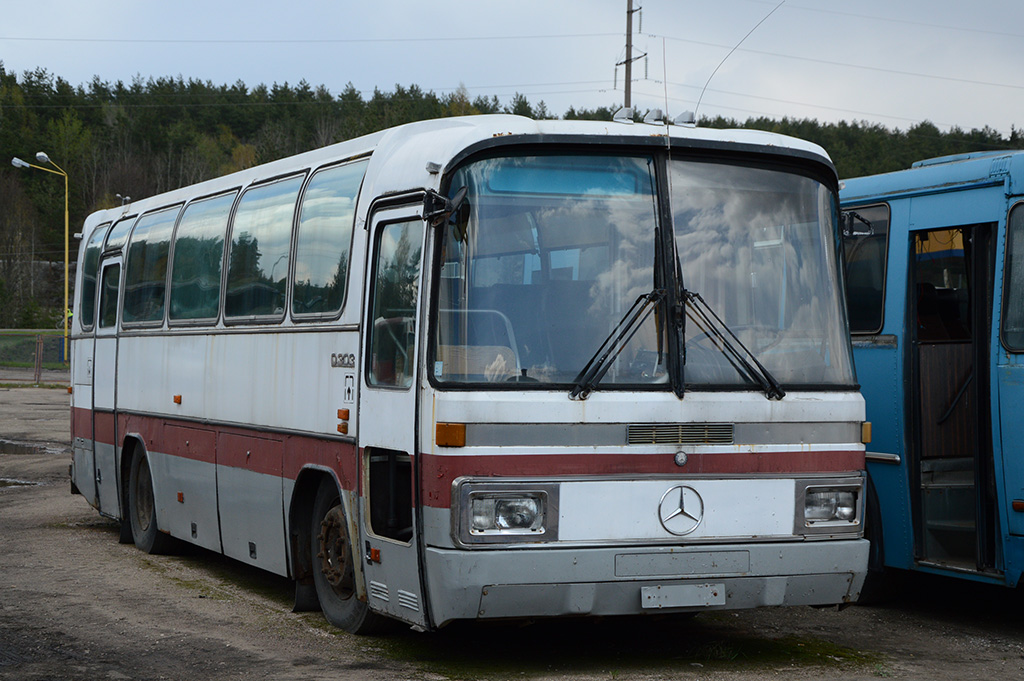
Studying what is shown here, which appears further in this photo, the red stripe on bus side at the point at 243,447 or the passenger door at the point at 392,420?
the red stripe on bus side at the point at 243,447

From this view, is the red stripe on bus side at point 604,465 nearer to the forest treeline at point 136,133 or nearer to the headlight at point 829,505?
the headlight at point 829,505

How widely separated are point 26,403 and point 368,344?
30556 mm

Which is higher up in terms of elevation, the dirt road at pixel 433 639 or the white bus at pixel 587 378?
the white bus at pixel 587 378

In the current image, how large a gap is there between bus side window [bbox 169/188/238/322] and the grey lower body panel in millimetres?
4788

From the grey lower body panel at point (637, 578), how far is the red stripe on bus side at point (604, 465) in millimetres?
367

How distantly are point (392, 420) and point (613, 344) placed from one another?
129 centimetres

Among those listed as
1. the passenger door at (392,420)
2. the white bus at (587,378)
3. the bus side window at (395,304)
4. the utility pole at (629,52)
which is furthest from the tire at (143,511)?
the utility pole at (629,52)

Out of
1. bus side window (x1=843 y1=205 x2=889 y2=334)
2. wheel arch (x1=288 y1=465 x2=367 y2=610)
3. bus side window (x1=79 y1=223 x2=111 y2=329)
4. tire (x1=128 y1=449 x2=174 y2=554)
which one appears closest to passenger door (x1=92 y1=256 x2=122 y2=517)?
bus side window (x1=79 y1=223 x2=111 y2=329)

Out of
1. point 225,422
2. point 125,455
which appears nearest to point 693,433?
point 225,422

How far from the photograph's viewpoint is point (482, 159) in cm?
700

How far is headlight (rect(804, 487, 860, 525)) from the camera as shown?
23.9 feet

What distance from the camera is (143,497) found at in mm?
12750

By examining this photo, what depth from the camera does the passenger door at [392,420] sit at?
7.07 metres

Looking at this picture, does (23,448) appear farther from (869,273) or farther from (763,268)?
(763,268)
